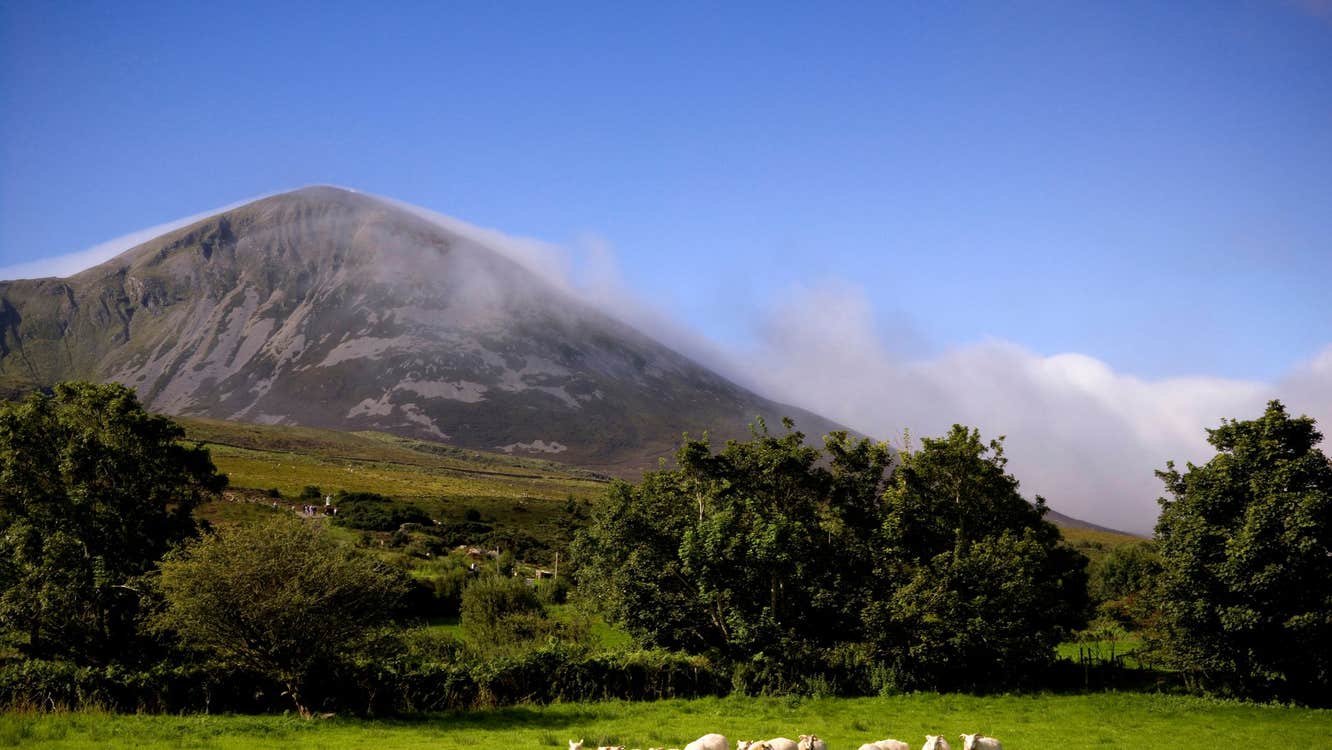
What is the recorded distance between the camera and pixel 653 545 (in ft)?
117

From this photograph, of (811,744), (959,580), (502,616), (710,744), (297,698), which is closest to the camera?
(811,744)

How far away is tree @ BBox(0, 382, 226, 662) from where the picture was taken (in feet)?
92.1

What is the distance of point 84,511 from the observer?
30.1 metres

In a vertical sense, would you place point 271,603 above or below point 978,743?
above

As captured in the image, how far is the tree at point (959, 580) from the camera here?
3219 centimetres

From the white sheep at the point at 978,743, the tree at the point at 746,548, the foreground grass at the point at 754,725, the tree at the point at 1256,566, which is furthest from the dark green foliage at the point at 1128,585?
the white sheep at the point at 978,743

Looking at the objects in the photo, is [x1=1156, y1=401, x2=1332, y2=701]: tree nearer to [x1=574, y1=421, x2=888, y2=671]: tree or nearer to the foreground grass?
the foreground grass

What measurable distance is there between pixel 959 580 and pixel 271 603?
25147 mm

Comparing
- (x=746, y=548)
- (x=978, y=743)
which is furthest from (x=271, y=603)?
(x=978, y=743)

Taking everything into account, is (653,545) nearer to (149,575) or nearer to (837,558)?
(837,558)

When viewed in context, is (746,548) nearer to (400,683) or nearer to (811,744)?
(400,683)

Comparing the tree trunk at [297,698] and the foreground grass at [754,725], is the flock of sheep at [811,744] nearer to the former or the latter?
the foreground grass at [754,725]

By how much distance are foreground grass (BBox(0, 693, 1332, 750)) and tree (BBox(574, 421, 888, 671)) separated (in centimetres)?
405

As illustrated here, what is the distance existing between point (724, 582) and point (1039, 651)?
12.8 m
